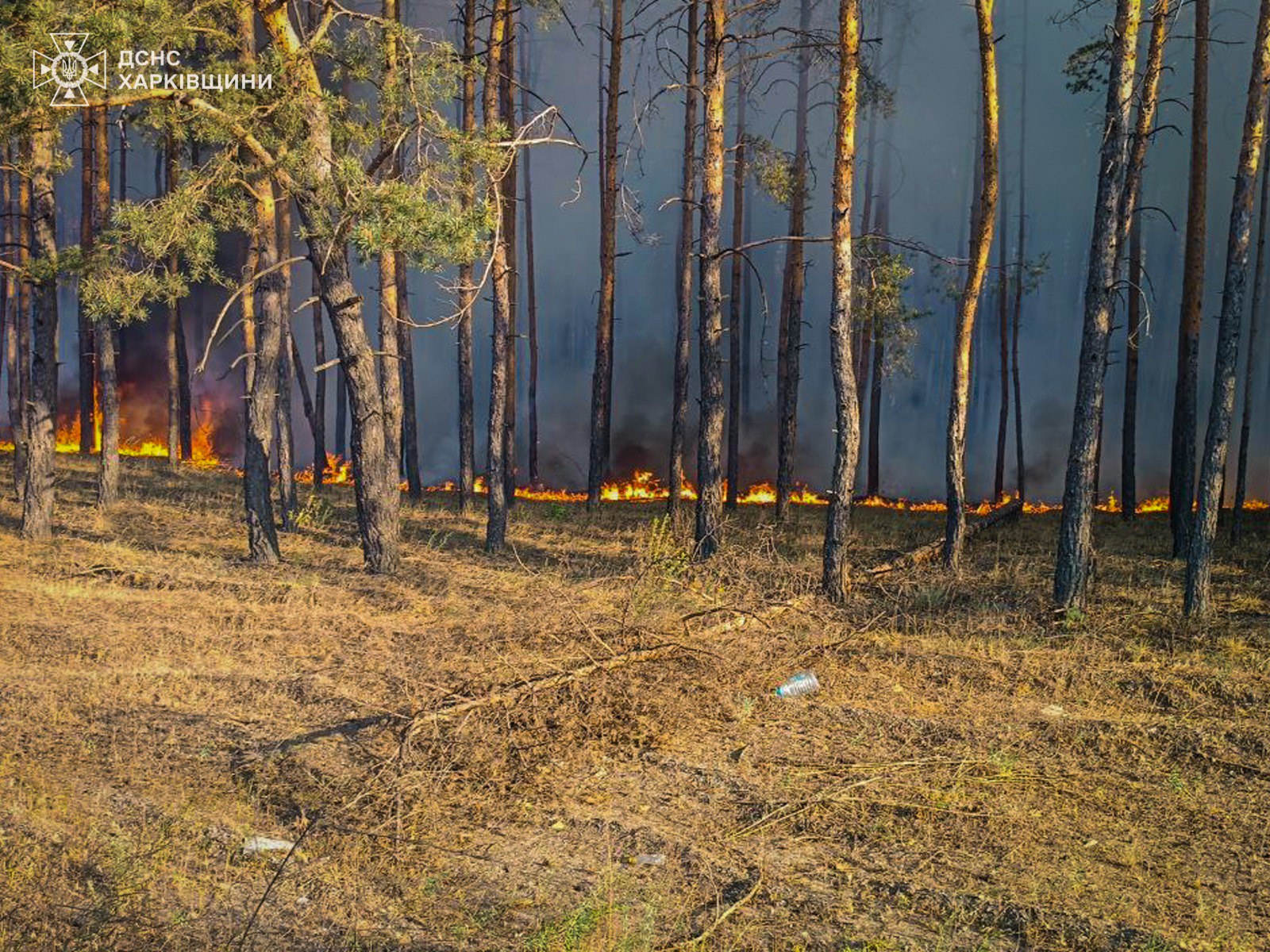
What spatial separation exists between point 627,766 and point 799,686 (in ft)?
8.17

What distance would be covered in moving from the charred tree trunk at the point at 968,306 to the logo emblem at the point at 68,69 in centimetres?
1155

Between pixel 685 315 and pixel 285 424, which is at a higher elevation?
pixel 685 315

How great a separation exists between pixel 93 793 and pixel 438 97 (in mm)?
10086

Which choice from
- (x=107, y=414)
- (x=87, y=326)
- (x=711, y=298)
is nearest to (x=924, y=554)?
(x=711, y=298)

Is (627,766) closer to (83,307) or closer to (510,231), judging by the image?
(510,231)

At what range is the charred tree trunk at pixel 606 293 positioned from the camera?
2316 cm

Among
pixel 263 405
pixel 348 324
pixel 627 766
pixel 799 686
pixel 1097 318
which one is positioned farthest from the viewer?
pixel 263 405

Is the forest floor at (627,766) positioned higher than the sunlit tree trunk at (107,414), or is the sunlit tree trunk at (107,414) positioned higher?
the sunlit tree trunk at (107,414)

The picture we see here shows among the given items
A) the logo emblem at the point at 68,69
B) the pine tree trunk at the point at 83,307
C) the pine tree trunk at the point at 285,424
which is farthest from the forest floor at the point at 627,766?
the pine tree trunk at the point at 83,307

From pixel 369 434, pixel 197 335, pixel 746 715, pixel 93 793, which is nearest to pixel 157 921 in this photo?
pixel 93 793

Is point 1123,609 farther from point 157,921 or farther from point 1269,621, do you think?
point 157,921

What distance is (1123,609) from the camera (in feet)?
43.6

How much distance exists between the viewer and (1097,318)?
42.3 feet

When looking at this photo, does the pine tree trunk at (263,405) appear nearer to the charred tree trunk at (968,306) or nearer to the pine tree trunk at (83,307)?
the pine tree trunk at (83,307)
